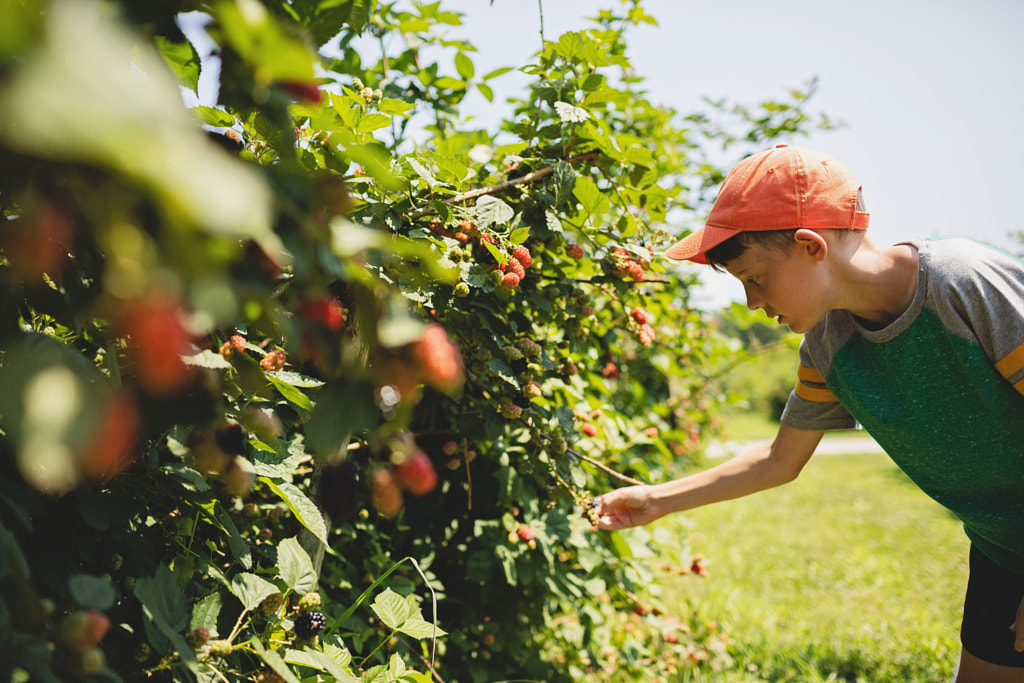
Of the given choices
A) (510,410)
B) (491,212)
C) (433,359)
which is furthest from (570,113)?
(433,359)

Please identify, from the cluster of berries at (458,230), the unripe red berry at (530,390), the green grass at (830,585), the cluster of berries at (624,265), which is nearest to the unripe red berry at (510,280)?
the cluster of berries at (458,230)

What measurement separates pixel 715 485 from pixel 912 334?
2.08 feet

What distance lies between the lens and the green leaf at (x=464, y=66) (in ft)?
5.76

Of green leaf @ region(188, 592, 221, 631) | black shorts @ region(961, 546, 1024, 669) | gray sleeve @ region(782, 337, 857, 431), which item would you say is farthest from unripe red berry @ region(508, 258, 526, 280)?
black shorts @ region(961, 546, 1024, 669)

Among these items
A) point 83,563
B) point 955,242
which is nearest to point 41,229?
point 83,563

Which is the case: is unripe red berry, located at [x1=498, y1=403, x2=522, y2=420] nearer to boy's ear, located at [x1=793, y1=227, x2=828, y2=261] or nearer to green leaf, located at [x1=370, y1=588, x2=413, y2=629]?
green leaf, located at [x1=370, y1=588, x2=413, y2=629]

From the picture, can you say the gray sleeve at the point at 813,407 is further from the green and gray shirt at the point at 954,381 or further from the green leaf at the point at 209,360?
the green leaf at the point at 209,360

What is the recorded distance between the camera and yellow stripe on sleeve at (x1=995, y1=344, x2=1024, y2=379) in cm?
126

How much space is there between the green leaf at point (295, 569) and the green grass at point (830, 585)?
1.90 metres

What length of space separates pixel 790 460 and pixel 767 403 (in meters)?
16.0

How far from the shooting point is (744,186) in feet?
4.82

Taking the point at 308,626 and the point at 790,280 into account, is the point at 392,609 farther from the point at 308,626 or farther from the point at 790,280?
the point at 790,280

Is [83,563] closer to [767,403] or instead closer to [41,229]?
[41,229]

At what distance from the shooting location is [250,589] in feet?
3.14
